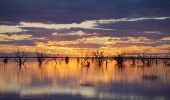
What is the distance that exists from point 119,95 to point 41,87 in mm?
5760

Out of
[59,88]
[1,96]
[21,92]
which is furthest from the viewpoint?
[59,88]

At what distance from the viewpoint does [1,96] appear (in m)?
21.1

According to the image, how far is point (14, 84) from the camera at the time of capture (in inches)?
1085

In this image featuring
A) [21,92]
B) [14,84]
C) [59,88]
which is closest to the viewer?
[21,92]

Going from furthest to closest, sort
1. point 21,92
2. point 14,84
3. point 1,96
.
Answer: point 14,84
point 21,92
point 1,96

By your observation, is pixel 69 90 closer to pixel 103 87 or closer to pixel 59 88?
pixel 59 88

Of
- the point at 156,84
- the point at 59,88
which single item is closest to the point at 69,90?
the point at 59,88

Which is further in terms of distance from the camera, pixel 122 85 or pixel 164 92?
pixel 122 85

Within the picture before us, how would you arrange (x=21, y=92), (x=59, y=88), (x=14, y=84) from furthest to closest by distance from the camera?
1. (x=14, y=84)
2. (x=59, y=88)
3. (x=21, y=92)

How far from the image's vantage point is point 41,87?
25.9 meters

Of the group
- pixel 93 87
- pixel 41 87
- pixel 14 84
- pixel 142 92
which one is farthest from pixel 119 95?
pixel 14 84

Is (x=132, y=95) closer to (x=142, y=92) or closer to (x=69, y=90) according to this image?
(x=142, y=92)

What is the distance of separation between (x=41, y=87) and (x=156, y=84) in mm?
8093

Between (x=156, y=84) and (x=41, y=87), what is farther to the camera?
(x=156, y=84)
